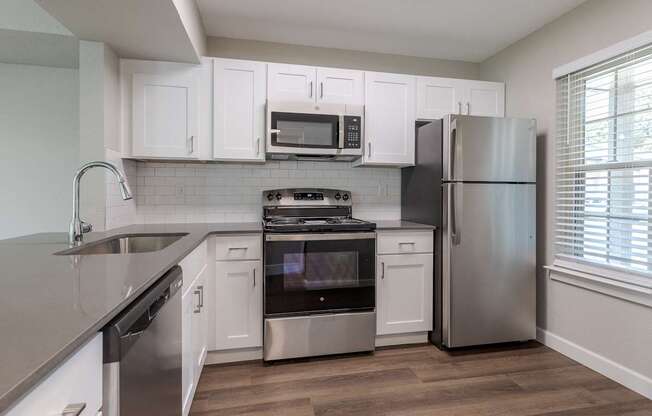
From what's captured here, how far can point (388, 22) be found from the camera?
2.59 metres

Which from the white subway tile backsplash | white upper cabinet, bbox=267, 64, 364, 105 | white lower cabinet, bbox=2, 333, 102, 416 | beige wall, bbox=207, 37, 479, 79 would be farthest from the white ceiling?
white lower cabinet, bbox=2, 333, 102, 416

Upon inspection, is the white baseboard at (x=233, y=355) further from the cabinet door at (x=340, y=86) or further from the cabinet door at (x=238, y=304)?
the cabinet door at (x=340, y=86)

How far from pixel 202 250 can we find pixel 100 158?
2.84ft

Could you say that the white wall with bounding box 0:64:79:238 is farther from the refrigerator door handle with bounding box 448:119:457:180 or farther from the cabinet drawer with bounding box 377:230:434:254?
the refrigerator door handle with bounding box 448:119:457:180

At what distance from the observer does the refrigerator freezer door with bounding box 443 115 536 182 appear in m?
2.41

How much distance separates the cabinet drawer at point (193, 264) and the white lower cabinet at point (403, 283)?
122 cm

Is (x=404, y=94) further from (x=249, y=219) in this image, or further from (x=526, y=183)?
(x=249, y=219)

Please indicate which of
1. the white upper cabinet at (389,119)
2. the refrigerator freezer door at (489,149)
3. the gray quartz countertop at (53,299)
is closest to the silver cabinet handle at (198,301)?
the gray quartz countertop at (53,299)

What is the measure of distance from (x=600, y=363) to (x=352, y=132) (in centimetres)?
228

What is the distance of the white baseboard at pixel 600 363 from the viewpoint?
77.3 inches

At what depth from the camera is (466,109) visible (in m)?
2.91

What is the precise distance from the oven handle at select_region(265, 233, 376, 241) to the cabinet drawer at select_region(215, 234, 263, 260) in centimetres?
11

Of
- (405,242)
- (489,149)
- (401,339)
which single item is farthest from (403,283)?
(489,149)

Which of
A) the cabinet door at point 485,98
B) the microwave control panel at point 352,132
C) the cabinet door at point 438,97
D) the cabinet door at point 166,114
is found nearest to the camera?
the cabinet door at point 166,114
